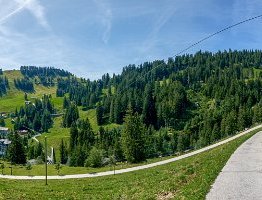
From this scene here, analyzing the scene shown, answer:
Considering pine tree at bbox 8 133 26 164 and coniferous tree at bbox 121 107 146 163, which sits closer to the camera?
coniferous tree at bbox 121 107 146 163

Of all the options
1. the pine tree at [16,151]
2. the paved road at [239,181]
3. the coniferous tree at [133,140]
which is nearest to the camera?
the paved road at [239,181]

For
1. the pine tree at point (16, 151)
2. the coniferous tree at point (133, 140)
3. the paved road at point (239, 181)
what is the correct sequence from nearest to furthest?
the paved road at point (239, 181)
the coniferous tree at point (133, 140)
the pine tree at point (16, 151)

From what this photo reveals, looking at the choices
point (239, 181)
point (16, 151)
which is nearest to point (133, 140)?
point (16, 151)

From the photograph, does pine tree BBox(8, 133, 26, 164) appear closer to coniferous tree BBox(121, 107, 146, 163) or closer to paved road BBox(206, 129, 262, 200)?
coniferous tree BBox(121, 107, 146, 163)

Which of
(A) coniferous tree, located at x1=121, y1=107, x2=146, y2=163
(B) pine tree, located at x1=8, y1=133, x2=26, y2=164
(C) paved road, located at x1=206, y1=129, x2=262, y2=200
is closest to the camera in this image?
(C) paved road, located at x1=206, y1=129, x2=262, y2=200

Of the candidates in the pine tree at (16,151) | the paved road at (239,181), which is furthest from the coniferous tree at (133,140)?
the paved road at (239,181)

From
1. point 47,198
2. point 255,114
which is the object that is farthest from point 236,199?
point 255,114

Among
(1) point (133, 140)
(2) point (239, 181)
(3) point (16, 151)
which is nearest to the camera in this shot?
(2) point (239, 181)

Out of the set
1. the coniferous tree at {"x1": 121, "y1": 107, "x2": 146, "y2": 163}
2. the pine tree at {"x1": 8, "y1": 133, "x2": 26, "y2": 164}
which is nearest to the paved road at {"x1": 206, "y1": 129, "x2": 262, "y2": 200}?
the coniferous tree at {"x1": 121, "y1": 107, "x2": 146, "y2": 163}

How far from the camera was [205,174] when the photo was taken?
2855 cm

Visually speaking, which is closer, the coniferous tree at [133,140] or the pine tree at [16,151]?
the coniferous tree at [133,140]

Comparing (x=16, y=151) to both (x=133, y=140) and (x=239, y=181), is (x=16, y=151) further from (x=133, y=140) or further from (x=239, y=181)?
(x=239, y=181)

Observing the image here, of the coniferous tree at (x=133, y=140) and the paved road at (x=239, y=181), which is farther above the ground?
the paved road at (x=239, y=181)

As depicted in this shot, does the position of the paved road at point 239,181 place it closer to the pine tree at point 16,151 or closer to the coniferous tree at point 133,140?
the coniferous tree at point 133,140
